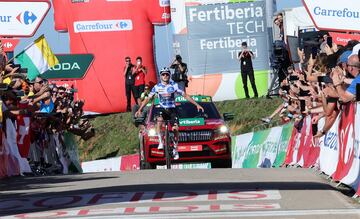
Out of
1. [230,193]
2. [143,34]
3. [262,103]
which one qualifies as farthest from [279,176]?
[143,34]

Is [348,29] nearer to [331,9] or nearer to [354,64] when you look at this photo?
[331,9]

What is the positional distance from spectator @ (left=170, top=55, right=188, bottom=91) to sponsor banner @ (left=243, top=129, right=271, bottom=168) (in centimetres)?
470

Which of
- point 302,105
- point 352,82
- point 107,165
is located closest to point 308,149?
point 302,105

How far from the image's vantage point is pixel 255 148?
30.1 meters

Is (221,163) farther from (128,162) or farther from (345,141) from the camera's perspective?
(128,162)

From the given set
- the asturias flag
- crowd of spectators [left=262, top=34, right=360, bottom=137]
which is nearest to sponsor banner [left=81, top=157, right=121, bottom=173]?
crowd of spectators [left=262, top=34, right=360, bottom=137]

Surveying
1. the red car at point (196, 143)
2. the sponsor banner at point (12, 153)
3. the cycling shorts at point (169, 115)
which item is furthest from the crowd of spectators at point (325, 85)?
the sponsor banner at point (12, 153)

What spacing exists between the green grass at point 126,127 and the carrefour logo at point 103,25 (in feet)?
9.64

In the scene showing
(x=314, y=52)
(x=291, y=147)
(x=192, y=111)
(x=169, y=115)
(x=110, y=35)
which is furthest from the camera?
(x=110, y=35)

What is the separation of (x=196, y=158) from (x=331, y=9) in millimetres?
6921

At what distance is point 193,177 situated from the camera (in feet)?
56.3

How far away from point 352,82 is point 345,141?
99cm

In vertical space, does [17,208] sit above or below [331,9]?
below

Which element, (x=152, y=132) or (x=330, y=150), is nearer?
(x=330, y=150)
